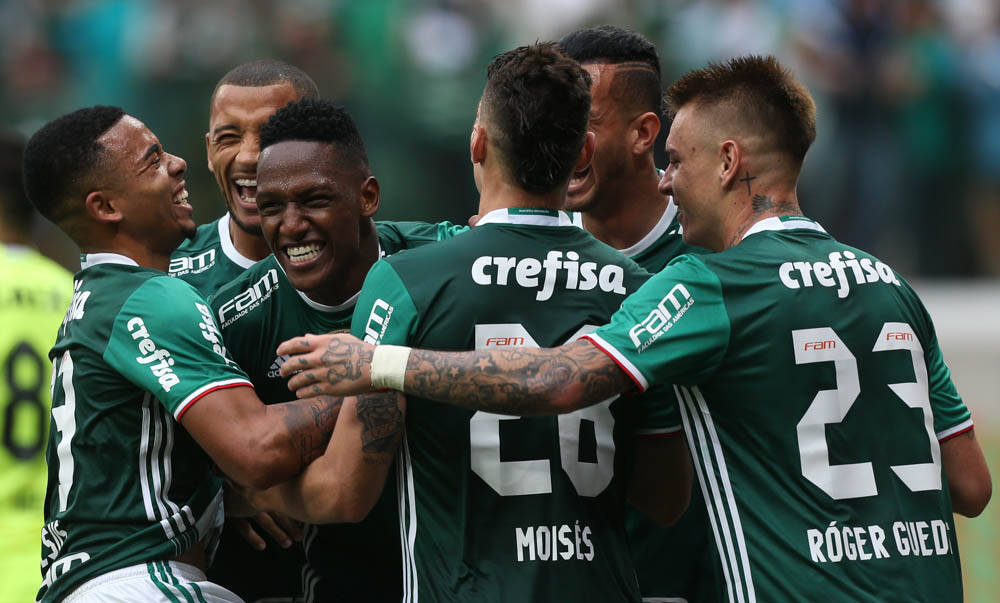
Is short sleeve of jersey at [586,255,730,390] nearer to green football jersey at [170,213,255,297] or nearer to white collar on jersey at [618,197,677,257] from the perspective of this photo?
white collar on jersey at [618,197,677,257]

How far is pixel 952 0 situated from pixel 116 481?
33.8ft

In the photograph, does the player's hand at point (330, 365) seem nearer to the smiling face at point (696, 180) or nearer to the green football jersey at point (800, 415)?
the green football jersey at point (800, 415)

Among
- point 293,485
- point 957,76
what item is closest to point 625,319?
point 293,485

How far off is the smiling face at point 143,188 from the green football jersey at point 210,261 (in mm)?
839

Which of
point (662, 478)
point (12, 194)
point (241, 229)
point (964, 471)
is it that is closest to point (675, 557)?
point (662, 478)

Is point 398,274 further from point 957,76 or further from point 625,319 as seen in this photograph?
point 957,76

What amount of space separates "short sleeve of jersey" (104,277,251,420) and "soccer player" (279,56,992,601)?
0.42 meters

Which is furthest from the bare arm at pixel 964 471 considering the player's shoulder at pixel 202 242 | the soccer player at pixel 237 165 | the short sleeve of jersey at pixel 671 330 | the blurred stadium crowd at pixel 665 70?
the blurred stadium crowd at pixel 665 70

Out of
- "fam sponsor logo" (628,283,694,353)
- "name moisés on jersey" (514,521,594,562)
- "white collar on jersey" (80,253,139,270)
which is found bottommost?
"name moisés on jersey" (514,521,594,562)

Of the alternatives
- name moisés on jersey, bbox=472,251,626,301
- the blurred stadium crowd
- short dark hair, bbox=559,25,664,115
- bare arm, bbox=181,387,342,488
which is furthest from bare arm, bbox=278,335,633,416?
the blurred stadium crowd

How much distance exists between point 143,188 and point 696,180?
6.24 ft

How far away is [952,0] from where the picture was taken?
12125 mm

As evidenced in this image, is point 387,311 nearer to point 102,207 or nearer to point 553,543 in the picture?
point 553,543

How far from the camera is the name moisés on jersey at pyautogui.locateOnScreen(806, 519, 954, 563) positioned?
3.66 meters
